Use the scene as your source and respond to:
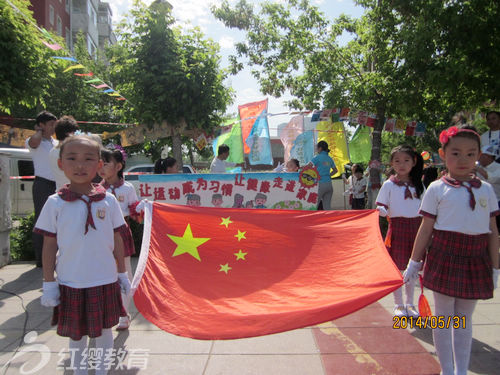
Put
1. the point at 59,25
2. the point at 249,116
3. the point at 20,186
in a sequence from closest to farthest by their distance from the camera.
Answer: the point at 249,116 → the point at 20,186 → the point at 59,25

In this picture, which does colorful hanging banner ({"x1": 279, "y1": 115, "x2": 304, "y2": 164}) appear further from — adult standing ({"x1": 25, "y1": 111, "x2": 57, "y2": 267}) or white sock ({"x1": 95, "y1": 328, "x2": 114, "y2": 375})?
white sock ({"x1": 95, "y1": 328, "x2": 114, "y2": 375})

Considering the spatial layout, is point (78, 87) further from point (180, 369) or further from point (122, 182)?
point (180, 369)

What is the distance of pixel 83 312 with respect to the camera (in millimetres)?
2365

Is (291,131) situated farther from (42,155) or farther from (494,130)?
(42,155)

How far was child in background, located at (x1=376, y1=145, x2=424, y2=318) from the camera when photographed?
360 cm

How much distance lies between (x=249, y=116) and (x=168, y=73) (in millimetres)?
2394

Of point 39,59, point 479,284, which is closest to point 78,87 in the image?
point 39,59

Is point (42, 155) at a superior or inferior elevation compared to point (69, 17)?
inferior

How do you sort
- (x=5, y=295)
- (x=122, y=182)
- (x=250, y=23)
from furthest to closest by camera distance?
(x=250, y=23)
(x=5, y=295)
(x=122, y=182)

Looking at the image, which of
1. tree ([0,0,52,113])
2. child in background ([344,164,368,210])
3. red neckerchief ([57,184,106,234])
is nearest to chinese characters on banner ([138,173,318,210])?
tree ([0,0,52,113])

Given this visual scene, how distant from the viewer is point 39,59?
648 cm

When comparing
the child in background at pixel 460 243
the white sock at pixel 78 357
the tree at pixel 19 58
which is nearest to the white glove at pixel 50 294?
the white sock at pixel 78 357

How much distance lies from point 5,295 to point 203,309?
332 cm

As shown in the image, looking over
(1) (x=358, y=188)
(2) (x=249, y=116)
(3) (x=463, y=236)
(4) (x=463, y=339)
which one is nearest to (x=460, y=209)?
(3) (x=463, y=236)
